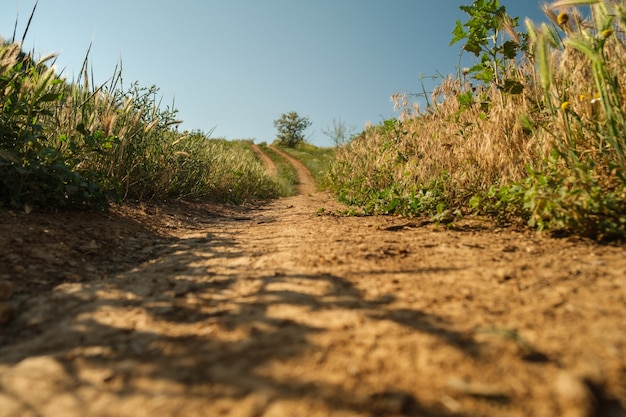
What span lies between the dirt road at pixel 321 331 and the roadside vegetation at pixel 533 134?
0.30m

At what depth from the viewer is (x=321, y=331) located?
1199mm

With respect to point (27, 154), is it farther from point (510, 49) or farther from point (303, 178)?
point (303, 178)

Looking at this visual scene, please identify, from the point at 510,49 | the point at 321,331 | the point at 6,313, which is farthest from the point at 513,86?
the point at 6,313

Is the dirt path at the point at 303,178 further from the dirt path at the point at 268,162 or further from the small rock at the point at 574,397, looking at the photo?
the small rock at the point at 574,397

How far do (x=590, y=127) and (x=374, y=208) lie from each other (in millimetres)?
2046

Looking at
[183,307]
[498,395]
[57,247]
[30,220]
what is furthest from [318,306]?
[30,220]

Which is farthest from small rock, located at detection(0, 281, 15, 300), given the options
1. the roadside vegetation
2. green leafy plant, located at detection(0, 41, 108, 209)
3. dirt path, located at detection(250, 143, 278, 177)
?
dirt path, located at detection(250, 143, 278, 177)

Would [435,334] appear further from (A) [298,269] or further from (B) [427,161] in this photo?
(B) [427,161]

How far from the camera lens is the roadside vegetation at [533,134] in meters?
2.18

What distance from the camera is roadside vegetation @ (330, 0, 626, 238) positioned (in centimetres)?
218

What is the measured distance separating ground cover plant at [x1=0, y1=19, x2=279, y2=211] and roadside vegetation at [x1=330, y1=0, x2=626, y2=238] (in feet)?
8.62

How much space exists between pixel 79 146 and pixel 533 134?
152 inches

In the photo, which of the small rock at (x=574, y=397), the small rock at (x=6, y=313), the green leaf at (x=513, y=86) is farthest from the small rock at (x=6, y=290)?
the green leaf at (x=513, y=86)

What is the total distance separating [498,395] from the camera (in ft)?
2.85
